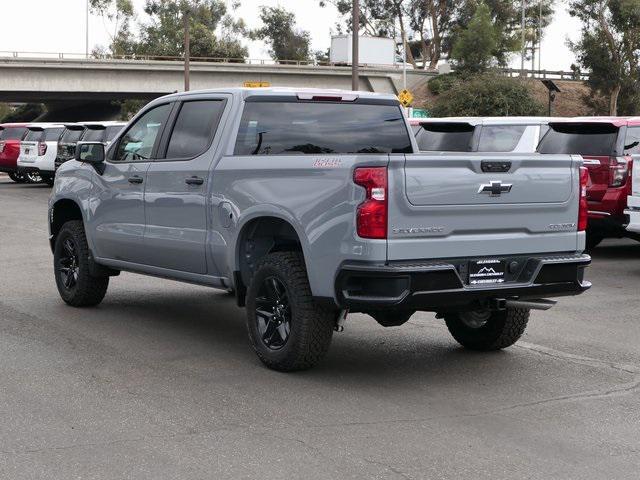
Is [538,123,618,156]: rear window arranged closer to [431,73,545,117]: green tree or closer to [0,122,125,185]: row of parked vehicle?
[0,122,125,185]: row of parked vehicle

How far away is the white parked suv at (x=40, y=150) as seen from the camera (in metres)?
30.5

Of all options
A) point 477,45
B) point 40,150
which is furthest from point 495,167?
point 477,45

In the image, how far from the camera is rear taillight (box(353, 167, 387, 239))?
6.29 metres

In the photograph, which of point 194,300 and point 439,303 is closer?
point 439,303

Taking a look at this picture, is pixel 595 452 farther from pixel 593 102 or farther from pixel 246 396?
pixel 593 102

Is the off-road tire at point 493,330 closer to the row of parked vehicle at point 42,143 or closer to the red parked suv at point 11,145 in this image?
A: the row of parked vehicle at point 42,143

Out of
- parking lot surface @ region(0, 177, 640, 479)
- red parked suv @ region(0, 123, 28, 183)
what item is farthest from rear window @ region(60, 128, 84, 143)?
parking lot surface @ region(0, 177, 640, 479)

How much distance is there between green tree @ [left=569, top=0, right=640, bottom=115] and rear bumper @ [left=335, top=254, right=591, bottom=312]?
56701 mm

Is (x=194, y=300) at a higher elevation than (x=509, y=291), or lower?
lower

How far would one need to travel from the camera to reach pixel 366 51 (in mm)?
73062

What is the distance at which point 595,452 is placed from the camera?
5.36 meters

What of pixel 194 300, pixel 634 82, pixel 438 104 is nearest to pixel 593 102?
pixel 634 82

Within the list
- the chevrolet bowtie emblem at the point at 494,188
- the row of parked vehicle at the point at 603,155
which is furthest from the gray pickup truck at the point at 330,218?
the row of parked vehicle at the point at 603,155

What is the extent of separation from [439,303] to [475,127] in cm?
Answer: 1005
